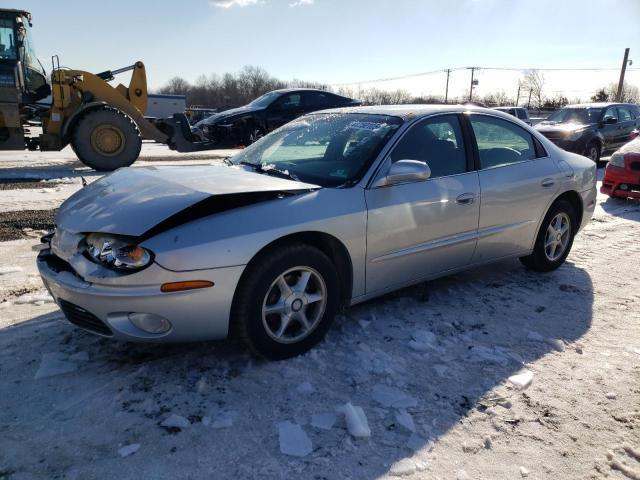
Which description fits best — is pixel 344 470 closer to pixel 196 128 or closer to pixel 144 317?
pixel 144 317

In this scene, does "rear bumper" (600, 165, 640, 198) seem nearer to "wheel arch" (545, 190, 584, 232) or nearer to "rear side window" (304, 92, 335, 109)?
"wheel arch" (545, 190, 584, 232)

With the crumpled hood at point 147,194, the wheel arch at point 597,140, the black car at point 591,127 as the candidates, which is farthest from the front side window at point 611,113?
the crumpled hood at point 147,194

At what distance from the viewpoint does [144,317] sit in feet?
8.31

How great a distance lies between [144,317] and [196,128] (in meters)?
11.8

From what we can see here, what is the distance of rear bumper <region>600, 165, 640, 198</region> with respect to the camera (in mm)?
7875

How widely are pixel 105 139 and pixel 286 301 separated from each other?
9281 millimetres

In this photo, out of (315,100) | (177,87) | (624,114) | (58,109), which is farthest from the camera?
(177,87)

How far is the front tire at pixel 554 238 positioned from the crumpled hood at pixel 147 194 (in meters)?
2.51

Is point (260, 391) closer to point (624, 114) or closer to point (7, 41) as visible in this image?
point (7, 41)

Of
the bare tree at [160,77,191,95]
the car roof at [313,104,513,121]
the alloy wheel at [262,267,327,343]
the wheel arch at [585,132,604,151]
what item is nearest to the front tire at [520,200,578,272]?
the car roof at [313,104,513,121]

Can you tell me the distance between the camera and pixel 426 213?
135 inches

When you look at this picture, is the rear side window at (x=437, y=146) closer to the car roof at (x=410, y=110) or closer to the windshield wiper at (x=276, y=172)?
the car roof at (x=410, y=110)

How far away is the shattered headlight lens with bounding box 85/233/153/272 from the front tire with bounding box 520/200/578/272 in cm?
346

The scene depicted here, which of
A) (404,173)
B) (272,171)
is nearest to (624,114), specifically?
(404,173)
